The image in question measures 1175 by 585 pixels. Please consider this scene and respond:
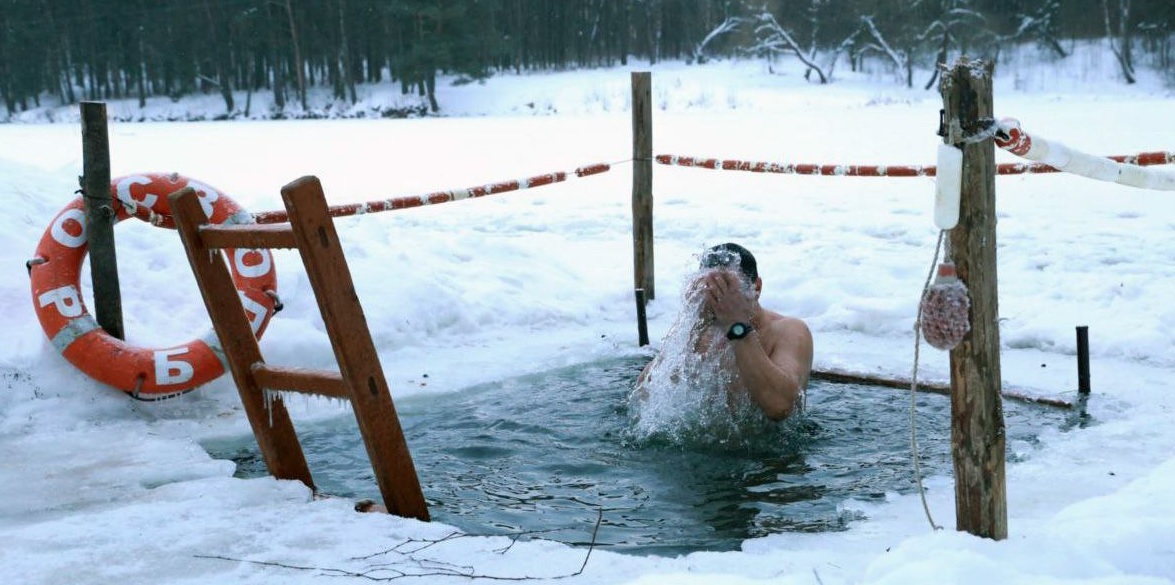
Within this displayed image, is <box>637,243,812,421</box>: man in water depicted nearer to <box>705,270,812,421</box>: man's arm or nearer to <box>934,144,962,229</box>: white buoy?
<box>705,270,812,421</box>: man's arm

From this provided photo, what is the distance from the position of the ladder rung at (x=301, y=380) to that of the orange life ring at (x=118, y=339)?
1.54 m

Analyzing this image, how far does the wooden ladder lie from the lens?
10.6ft

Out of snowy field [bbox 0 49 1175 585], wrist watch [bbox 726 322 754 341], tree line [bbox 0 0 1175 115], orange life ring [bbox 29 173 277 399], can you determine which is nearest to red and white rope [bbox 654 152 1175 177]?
snowy field [bbox 0 49 1175 585]

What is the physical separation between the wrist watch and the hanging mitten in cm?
158

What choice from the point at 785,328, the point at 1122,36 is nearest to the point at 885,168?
the point at 785,328

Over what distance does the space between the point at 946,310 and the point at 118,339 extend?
4.33 metres

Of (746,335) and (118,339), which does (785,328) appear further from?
(118,339)

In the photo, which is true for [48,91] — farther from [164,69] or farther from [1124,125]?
[1124,125]

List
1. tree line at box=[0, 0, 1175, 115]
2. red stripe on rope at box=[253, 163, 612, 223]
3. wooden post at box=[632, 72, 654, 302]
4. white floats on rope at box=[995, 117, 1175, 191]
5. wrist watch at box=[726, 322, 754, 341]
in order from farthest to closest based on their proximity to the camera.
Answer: tree line at box=[0, 0, 1175, 115], wooden post at box=[632, 72, 654, 302], red stripe on rope at box=[253, 163, 612, 223], wrist watch at box=[726, 322, 754, 341], white floats on rope at box=[995, 117, 1175, 191]

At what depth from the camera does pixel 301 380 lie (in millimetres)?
3584

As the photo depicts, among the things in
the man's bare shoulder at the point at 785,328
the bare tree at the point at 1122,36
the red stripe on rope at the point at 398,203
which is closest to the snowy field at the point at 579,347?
the red stripe on rope at the point at 398,203

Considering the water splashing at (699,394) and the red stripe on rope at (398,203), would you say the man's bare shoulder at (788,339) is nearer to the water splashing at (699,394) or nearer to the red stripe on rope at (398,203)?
the water splashing at (699,394)

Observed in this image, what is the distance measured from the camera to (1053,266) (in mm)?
7535

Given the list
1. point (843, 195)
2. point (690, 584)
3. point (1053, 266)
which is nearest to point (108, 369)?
point (690, 584)
